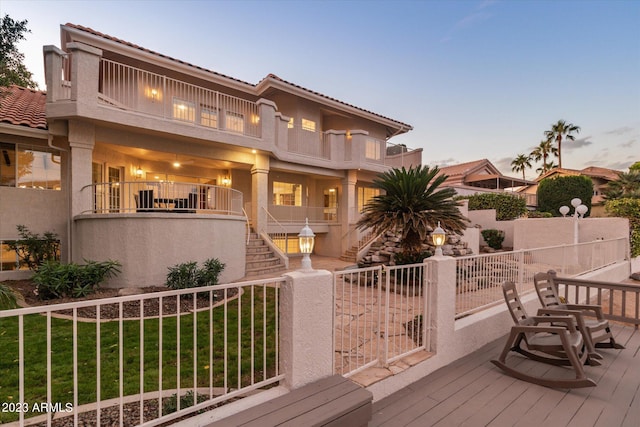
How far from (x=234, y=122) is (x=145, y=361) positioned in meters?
11.3

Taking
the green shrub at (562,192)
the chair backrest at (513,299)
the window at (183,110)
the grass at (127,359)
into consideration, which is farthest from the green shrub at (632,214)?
the window at (183,110)

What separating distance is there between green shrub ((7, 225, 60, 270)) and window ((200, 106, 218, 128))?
7069mm

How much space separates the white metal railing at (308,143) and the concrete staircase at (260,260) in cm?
494

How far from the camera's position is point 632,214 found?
12914 mm

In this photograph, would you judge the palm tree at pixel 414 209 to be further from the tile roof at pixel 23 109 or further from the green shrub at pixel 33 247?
the green shrub at pixel 33 247

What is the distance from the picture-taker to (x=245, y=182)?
14.8 metres

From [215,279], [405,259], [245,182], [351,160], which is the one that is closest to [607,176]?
[351,160]

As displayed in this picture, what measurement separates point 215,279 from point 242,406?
6.23 metres

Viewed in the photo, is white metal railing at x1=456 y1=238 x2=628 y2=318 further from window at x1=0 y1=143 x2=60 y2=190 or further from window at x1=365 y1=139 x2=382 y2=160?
window at x1=0 y1=143 x2=60 y2=190

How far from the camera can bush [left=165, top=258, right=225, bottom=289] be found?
7.90 meters

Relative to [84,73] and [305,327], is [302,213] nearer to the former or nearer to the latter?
[84,73]

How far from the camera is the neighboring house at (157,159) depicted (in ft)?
27.5

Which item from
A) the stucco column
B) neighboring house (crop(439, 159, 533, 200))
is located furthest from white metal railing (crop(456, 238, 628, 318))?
neighboring house (crop(439, 159, 533, 200))

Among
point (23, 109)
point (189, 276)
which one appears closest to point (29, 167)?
point (23, 109)
